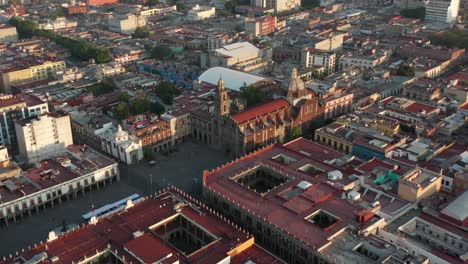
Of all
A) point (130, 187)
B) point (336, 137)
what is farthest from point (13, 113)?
point (336, 137)

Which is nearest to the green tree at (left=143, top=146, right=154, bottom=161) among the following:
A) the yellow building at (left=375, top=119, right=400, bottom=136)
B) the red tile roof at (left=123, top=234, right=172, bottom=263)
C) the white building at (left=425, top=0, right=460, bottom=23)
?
the red tile roof at (left=123, top=234, right=172, bottom=263)

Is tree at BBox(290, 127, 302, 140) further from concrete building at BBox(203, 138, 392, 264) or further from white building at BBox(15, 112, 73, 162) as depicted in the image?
white building at BBox(15, 112, 73, 162)

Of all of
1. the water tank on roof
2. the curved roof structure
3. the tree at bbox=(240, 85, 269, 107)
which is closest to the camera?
the water tank on roof

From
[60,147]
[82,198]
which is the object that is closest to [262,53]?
[60,147]

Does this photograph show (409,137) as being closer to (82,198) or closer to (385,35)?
(82,198)

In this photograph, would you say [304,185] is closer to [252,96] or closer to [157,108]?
[252,96]
